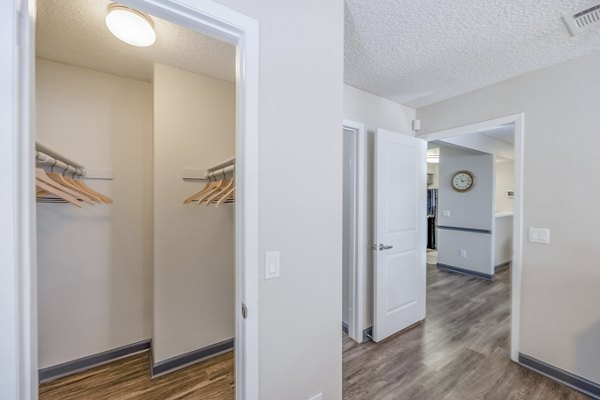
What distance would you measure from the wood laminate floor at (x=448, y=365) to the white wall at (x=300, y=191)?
0.85 meters

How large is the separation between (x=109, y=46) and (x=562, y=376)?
13.3 feet

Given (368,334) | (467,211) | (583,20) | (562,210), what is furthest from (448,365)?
(467,211)

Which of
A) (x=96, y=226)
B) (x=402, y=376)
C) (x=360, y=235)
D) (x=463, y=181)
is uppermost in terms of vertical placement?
(x=463, y=181)

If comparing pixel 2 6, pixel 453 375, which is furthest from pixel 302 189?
pixel 453 375

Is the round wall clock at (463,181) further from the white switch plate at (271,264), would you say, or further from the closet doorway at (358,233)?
the white switch plate at (271,264)

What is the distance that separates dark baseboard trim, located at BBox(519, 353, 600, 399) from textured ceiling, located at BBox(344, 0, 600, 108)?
239 cm

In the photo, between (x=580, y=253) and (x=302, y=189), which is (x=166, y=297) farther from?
(x=580, y=253)

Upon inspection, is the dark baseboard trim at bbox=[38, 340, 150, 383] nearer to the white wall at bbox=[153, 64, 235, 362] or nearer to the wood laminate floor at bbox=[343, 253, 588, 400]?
the white wall at bbox=[153, 64, 235, 362]

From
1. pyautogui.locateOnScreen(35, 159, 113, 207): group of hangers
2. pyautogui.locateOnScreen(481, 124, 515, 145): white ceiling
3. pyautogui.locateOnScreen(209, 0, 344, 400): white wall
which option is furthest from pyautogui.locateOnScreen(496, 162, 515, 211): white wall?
pyautogui.locateOnScreen(35, 159, 113, 207): group of hangers

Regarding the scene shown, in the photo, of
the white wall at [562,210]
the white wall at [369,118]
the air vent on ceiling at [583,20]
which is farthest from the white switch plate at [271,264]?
the white wall at [562,210]

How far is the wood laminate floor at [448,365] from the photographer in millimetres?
1820

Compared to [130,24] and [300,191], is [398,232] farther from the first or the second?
[130,24]

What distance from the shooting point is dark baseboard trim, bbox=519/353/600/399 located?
1.79 m

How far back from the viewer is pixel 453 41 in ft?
5.59
